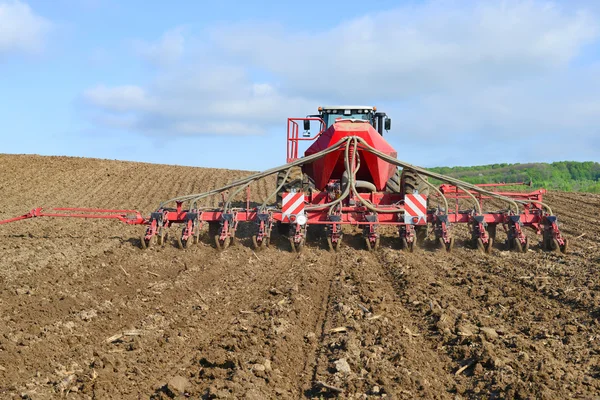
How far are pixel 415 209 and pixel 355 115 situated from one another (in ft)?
12.5

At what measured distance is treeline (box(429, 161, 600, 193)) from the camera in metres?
35.0

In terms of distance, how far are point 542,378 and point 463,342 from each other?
85cm

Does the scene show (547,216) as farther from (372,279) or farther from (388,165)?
(372,279)

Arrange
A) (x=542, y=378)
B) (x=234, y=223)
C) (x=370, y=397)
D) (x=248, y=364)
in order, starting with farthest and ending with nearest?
1. (x=234, y=223)
2. (x=248, y=364)
3. (x=542, y=378)
4. (x=370, y=397)

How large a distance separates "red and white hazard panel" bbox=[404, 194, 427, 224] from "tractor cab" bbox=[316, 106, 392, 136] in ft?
10.9

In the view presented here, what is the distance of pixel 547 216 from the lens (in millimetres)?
9914

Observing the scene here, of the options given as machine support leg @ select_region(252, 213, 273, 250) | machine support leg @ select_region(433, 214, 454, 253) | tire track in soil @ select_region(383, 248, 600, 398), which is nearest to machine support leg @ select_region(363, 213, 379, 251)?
machine support leg @ select_region(433, 214, 454, 253)

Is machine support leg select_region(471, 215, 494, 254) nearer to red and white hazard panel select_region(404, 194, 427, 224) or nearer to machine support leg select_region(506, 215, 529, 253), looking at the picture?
machine support leg select_region(506, 215, 529, 253)

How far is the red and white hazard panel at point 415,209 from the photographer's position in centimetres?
1011

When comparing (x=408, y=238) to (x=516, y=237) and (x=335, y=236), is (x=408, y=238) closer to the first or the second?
(x=335, y=236)

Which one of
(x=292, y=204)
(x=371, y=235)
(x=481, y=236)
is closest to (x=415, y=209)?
(x=371, y=235)

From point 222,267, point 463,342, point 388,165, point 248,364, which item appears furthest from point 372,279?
point 388,165

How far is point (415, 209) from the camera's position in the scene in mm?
10195

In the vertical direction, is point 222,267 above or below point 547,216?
below
